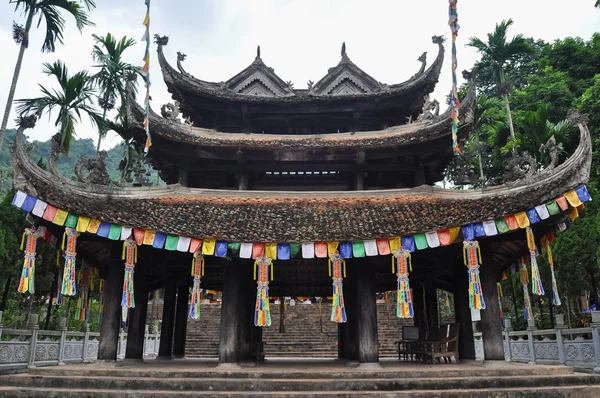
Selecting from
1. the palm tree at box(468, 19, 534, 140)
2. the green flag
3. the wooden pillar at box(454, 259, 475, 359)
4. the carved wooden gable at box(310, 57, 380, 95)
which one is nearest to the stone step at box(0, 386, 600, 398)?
the green flag

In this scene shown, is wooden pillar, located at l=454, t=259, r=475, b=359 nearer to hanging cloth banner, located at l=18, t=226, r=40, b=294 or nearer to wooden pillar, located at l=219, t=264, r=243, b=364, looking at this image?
wooden pillar, located at l=219, t=264, r=243, b=364

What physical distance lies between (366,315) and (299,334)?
639 inches

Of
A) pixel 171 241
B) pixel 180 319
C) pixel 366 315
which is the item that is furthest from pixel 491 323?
pixel 180 319

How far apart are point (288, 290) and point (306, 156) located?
5096 millimetres

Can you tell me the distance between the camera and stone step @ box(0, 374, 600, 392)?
973 cm

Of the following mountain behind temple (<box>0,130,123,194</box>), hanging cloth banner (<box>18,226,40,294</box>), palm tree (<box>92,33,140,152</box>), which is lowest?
hanging cloth banner (<box>18,226,40,294</box>)

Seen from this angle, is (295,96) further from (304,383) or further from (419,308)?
(304,383)

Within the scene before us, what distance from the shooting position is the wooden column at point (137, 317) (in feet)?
43.5

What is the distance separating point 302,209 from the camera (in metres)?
13.0

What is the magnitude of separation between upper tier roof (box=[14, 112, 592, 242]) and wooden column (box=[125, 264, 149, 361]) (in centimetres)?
238

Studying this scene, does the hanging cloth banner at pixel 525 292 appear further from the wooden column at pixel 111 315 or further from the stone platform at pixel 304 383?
the wooden column at pixel 111 315

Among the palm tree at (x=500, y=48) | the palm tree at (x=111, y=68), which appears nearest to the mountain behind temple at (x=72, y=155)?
the palm tree at (x=111, y=68)

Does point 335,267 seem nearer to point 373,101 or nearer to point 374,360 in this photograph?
point 374,360

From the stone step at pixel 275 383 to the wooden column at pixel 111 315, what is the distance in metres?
1.53
